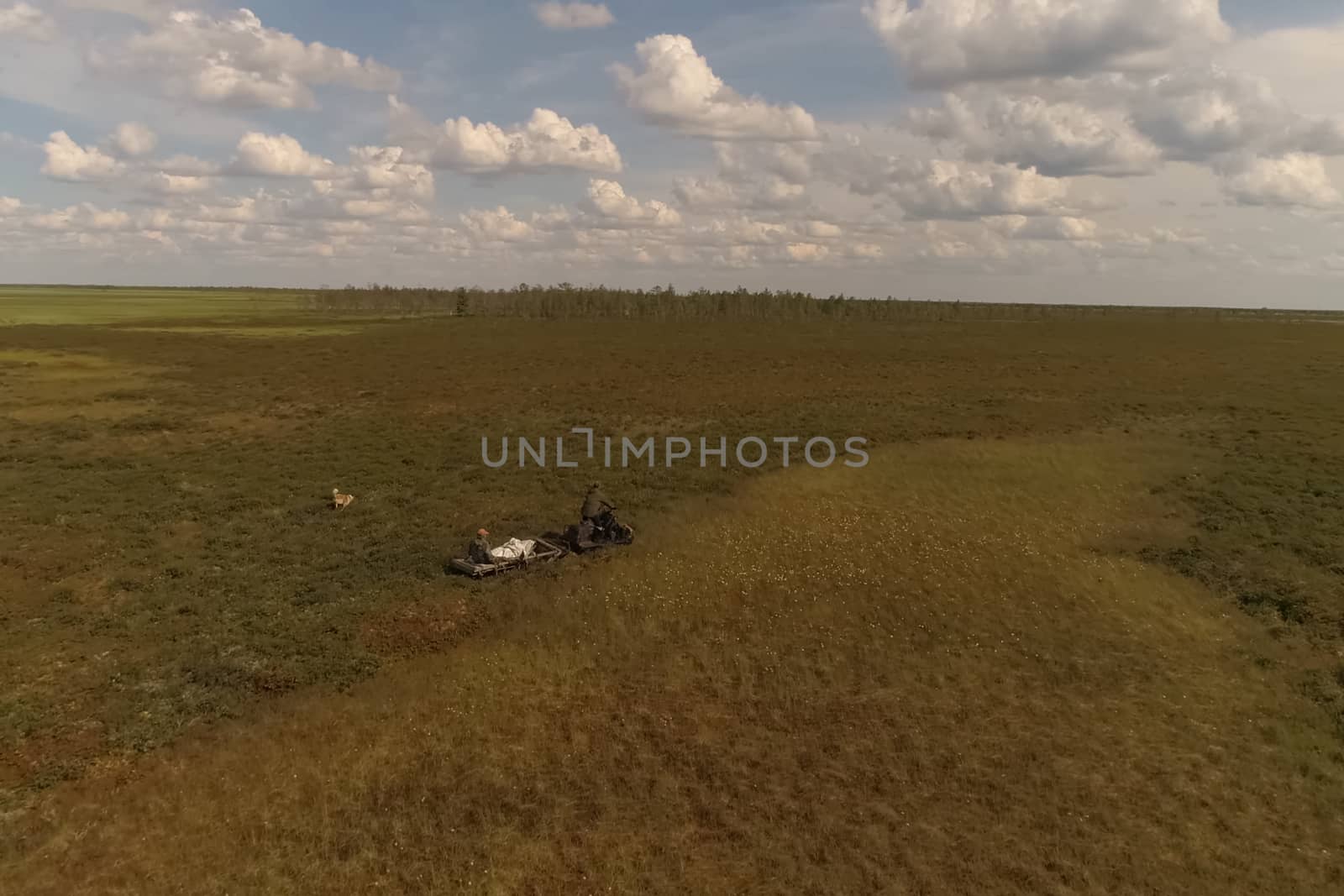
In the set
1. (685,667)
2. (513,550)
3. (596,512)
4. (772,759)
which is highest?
(596,512)

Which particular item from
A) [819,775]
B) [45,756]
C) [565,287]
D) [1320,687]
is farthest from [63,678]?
[565,287]

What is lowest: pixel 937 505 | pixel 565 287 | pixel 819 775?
pixel 819 775

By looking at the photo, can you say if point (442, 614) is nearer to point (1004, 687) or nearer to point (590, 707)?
point (590, 707)
